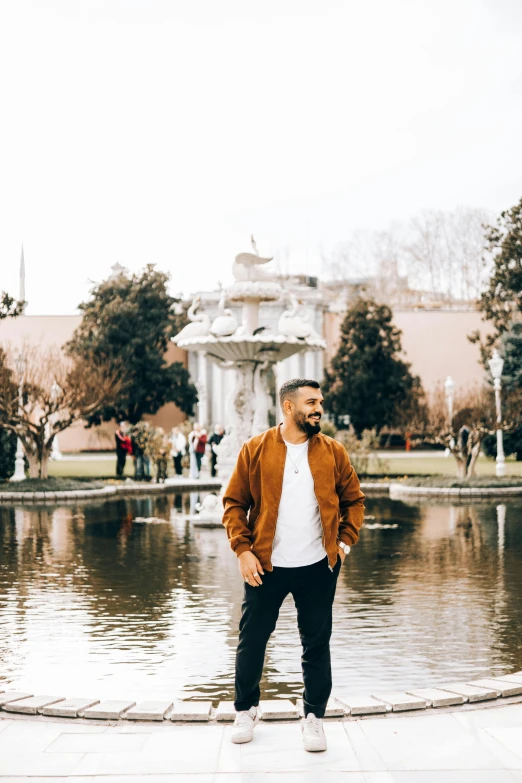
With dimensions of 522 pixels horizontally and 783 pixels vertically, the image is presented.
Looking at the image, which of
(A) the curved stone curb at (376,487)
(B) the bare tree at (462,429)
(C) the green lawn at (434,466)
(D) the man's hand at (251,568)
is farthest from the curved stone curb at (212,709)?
(C) the green lawn at (434,466)

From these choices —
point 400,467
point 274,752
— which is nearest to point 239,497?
point 274,752

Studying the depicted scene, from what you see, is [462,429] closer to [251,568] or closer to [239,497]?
[239,497]

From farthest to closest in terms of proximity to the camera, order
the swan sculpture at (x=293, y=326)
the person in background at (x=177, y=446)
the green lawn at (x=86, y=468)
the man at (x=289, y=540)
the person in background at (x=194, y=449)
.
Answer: the green lawn at (x=86, y=468) → the person in background at (x=177, y=446) → the person in background at (x=194, y=449) → the swan sculpture at (x=293, y=326) → the man at (x=289, y=540)

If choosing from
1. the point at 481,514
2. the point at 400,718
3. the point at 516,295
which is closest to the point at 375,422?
the point at 516,295

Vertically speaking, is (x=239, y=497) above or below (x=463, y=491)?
above

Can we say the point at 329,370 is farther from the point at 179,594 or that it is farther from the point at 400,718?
the point at 400,718

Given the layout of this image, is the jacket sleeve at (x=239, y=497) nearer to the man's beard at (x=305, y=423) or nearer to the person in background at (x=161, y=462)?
the man's beard at (x=305, y=423)

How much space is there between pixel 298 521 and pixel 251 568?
1.11 feet

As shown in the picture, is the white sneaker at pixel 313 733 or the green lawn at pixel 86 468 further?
the green lawn at pixel 86 468

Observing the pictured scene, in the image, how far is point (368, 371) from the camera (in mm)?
40938

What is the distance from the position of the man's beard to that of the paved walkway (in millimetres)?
1481

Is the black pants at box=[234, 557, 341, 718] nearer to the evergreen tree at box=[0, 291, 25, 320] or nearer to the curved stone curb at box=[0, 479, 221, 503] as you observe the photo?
the curved stone curb at box=[0, 479, 221, 503]

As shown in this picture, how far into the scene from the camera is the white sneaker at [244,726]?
191 inches

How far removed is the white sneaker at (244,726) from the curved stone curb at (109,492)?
1740 cm
